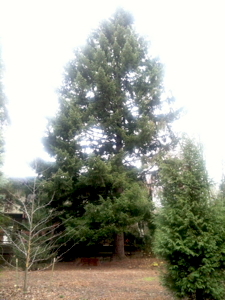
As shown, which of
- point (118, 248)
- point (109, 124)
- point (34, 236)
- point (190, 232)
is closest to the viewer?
point (190, 232)

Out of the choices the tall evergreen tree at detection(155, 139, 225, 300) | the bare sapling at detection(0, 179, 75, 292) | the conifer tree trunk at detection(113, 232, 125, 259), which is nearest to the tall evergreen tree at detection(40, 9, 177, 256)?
the conifer tree trunk at detection(113, 232, 125, 259)

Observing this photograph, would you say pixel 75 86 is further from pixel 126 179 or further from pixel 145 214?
pixel 145 214

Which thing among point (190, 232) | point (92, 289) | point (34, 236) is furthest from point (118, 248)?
point (190, 232)

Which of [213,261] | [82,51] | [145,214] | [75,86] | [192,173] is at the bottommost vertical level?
[213,261]

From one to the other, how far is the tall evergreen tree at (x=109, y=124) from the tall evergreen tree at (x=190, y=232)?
506 centimetres

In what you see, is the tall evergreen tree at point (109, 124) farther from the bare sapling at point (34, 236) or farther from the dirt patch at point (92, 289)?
the dirt patch at point (92, 289)

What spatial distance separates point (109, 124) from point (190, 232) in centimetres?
860

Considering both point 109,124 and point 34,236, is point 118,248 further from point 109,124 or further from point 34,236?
point 109,124

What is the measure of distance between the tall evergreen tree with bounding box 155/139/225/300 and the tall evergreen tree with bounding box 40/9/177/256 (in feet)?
16.6

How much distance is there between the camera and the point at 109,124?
42.3 feet

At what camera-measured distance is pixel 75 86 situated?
1363 centimetres

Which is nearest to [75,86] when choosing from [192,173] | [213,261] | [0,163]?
[0,163]

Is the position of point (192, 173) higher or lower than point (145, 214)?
higher

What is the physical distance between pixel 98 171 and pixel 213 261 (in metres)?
6.57
